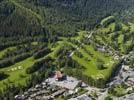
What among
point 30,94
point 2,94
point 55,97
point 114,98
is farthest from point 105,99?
point 2,94

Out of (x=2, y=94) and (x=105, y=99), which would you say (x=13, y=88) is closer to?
(x=2, y=94)

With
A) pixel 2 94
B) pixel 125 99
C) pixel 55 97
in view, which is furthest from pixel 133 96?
pixel 2 94

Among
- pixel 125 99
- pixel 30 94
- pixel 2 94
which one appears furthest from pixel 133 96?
pixel 2 94

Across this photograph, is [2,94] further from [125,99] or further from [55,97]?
[125,99]

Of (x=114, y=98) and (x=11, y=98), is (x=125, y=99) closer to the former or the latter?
(x=114, y=98)

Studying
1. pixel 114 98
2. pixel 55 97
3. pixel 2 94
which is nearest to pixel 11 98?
pixel 2 94

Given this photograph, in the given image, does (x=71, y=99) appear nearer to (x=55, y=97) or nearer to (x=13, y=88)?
(x=55, y=97)
